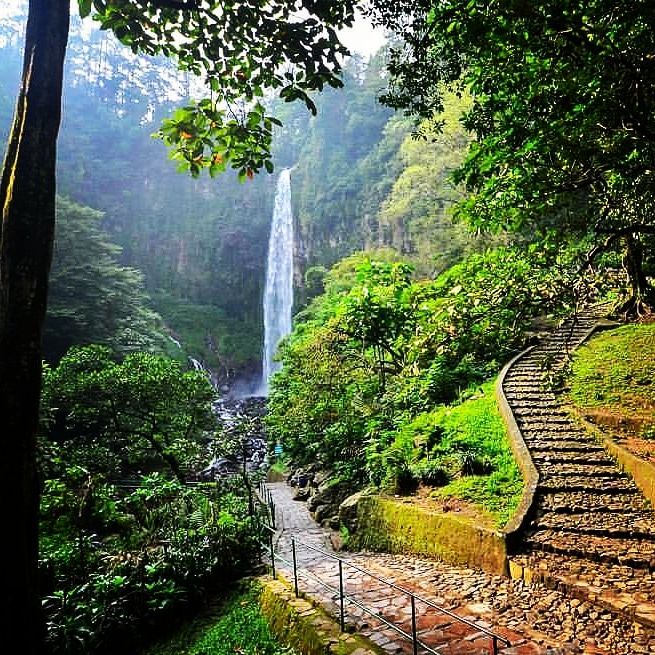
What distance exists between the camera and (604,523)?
16.4 ft

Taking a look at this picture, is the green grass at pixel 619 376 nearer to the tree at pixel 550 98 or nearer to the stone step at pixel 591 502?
the stone step at pixel 591 502

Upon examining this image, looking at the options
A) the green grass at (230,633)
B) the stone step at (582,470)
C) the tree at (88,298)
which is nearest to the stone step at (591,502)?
the stone step at (582,470)

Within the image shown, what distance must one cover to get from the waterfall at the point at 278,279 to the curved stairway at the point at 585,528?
23622mm

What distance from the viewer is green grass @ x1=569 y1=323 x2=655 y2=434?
303 inches

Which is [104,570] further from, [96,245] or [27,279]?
[96,245]

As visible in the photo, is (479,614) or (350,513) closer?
(479,614)

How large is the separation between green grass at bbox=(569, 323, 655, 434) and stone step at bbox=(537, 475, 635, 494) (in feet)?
5.11

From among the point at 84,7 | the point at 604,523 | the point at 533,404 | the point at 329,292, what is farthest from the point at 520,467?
the point at 329,292

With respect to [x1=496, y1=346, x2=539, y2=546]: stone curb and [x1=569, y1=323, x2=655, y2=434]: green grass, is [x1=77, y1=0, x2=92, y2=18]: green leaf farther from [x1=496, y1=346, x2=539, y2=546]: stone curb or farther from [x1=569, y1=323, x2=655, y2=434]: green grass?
[x1=569, y1=323, x2=655, y2=434]: green grass

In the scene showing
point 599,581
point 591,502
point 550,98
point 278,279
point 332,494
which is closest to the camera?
point 599,581

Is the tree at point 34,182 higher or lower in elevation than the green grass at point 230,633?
higher

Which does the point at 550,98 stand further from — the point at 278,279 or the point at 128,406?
the point at 278,279

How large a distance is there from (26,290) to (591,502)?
18.9 feet

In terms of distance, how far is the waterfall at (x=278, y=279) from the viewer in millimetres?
30844
